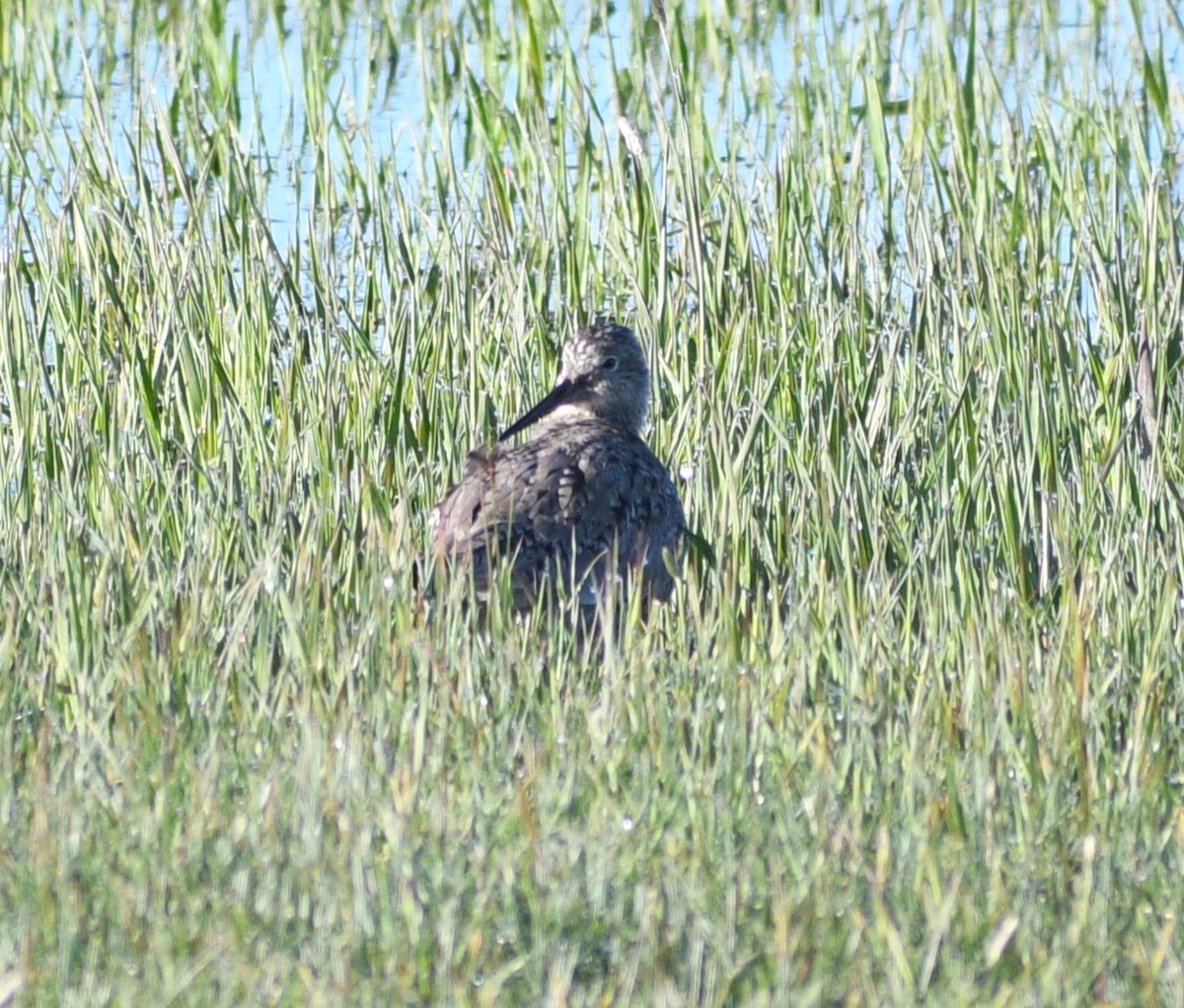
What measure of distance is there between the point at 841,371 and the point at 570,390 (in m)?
0.68

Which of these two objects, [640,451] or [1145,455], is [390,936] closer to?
[640,451]

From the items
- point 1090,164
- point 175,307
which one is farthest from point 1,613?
point 1090,164

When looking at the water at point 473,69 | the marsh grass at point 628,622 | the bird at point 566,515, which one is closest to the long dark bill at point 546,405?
the bird at point 566,515

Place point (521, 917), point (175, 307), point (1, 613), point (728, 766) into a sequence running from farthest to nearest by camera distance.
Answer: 1. point (175, 307)
2. point (1, 613)
3. point (728, 766)
4. point (521, 917)

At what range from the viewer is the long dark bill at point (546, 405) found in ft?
16.0

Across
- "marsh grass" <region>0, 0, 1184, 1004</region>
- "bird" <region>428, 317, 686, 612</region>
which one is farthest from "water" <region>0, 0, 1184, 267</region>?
"bird" <region>428, 317, 686, 612</region>

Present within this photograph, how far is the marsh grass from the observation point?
2.77m

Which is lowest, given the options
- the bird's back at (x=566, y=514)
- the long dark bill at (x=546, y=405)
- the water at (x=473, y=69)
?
the bird's back at (x=566, y=514)

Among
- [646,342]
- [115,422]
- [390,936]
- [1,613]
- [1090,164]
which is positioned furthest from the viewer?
[1090,164]

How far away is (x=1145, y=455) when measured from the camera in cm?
494

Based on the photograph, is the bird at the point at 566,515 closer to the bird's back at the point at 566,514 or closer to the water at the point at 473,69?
the bird's back at the point at 566,514

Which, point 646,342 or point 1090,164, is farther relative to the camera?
point 1090,164

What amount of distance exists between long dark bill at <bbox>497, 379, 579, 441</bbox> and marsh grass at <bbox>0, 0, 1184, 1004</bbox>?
Answer: 7.9 inches

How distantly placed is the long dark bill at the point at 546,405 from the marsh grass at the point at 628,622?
20 centimetres
